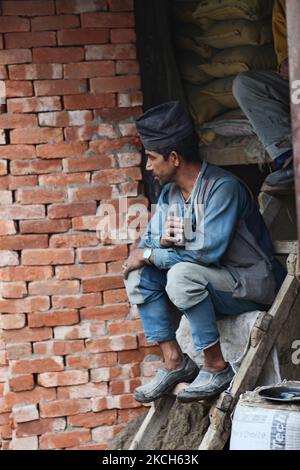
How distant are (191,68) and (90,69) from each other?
817 mm

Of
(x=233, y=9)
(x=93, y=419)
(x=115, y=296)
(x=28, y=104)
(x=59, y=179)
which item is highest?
(x=233, y=9)

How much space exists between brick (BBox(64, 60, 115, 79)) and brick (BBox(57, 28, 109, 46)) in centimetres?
12

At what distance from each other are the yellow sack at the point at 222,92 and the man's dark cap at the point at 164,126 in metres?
1.03

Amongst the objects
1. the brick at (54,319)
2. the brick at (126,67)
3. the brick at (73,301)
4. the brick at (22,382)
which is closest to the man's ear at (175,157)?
the brick at (126,67)

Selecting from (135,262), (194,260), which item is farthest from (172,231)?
(135,262)

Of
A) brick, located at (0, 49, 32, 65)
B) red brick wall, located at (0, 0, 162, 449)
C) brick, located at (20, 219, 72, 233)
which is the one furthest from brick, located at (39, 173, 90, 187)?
brick, located at (0, 49, 32, 65)

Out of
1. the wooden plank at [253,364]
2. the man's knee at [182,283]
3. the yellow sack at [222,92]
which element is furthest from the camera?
the yellow sack at [222,92]

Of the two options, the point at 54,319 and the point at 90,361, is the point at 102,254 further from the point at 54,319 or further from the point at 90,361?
the point at 90,361

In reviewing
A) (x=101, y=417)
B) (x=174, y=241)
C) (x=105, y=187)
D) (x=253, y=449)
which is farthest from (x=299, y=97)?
(x=101, y=417)

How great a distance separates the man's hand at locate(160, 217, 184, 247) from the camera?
186 inches

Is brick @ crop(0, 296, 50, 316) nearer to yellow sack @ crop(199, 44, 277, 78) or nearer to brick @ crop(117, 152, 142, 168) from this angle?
brick @ crop(117, 152, 142, 168)

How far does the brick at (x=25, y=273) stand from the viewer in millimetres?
5512

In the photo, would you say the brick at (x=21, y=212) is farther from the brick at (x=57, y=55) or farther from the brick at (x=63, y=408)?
the brick at (x=63, y=408)

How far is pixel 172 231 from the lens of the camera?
Answer: 476 cm
